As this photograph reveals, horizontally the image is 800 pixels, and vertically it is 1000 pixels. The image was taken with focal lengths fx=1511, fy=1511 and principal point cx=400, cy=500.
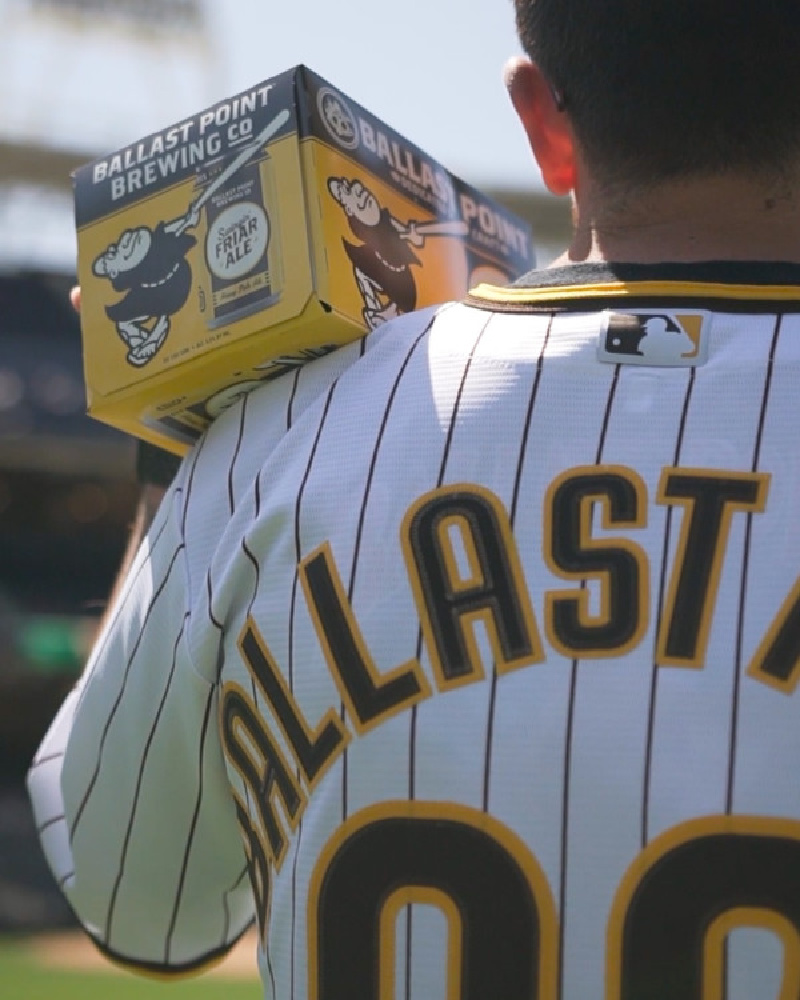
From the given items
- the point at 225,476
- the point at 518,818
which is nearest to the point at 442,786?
the point at 518,818

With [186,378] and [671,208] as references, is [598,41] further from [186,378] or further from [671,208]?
[186,378]

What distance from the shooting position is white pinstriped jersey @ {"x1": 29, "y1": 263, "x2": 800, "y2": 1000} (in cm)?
83

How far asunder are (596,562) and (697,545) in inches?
2.3

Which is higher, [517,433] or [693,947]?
[517,433]

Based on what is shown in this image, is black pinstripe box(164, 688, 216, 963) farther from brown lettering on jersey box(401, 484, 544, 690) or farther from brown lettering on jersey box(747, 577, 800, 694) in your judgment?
brown lettering on jersey box(747, 577, 800, 694)

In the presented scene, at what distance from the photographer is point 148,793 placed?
1.10 metres

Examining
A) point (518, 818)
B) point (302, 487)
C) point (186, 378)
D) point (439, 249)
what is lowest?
point (518, 818)

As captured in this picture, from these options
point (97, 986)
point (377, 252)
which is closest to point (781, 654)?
point (377, 252)

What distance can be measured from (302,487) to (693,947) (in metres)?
0.36

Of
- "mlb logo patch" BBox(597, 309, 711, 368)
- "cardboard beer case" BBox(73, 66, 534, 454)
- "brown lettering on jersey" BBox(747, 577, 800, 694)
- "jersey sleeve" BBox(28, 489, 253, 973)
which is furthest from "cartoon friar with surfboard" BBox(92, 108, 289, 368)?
"brown lettering on jersey" BBox(747, 577, 800, 694)

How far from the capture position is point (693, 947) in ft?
2.72

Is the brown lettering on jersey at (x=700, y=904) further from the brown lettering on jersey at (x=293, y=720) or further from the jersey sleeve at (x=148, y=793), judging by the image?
the jersey sleeve at (x=148, y=793)

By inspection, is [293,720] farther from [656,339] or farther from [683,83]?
[683,83]

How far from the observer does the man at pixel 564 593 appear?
0.84 m
